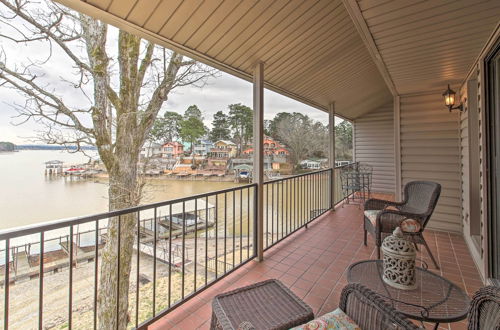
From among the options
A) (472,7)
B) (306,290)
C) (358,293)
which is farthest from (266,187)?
(472,7)

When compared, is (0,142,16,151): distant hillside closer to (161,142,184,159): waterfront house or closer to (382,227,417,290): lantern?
(161,142,184,159): waterfront house

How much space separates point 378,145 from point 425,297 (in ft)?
21.5

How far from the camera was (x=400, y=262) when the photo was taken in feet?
4.53

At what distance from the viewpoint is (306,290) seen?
2162 mm

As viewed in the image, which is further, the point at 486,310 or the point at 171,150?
the point at 171,150

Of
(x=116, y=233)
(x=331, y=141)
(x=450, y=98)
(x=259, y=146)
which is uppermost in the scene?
(x=450, y=98)

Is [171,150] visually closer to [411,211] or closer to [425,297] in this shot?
[411,211]

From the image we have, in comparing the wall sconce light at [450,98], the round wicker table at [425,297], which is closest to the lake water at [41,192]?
the round wicker table at [425,297]

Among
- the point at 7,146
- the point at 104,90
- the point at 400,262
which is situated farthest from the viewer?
the point at 104,90

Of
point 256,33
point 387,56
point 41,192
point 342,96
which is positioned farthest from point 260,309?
point 41,192

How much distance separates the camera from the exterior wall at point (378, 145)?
268 inches

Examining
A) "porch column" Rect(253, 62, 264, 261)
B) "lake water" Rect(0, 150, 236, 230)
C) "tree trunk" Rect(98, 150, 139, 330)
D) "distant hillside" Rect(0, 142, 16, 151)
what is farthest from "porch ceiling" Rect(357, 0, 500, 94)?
"distant hillside" Rect(0, 142, 16, 151)

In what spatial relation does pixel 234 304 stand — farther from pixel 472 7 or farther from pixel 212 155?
pixel 212 155

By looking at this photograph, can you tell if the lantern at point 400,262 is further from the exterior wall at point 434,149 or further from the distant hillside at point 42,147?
the distant hillside at point 42,147
